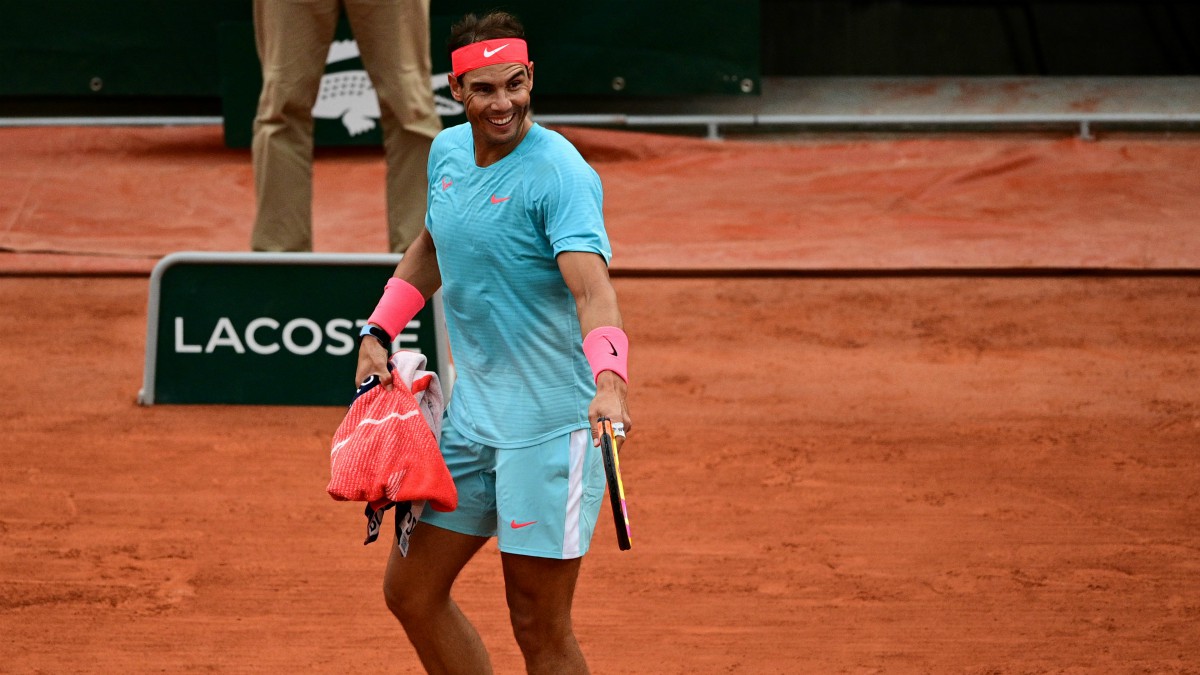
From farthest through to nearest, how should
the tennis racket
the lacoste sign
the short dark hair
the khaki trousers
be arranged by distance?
the khaki trousers, the lacoste sign, the short dark hair, the tennis racket

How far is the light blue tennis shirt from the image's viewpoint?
3148 millimetres

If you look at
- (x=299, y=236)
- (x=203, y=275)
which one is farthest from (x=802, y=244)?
(x=203, y=275)

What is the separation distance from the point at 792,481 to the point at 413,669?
1.99 metres

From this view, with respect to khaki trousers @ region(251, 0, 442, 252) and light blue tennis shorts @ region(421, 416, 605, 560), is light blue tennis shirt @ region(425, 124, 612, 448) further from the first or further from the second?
khaki trousers @ region(251, 0, 442, 252)

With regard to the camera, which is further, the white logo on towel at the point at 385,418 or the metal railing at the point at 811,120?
the metal railing at the point at 811,120

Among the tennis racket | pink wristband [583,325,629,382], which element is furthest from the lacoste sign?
the tennis racket

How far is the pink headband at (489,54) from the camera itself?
317cm

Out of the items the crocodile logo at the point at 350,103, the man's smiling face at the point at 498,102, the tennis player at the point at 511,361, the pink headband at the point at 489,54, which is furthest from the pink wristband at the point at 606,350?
the crocodile logo at the point at 350,103

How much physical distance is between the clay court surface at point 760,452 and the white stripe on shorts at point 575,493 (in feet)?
3.79

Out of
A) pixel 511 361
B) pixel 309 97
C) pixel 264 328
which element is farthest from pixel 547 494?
pixel 309 97

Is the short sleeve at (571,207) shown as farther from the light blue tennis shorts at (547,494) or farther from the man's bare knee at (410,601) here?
the man's bare knee at (410,601)

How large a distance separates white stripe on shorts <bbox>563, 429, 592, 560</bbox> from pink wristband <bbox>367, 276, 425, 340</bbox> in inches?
21.2

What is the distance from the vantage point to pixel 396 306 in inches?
138

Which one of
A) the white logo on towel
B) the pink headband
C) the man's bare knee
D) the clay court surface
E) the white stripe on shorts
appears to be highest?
the pink headband
